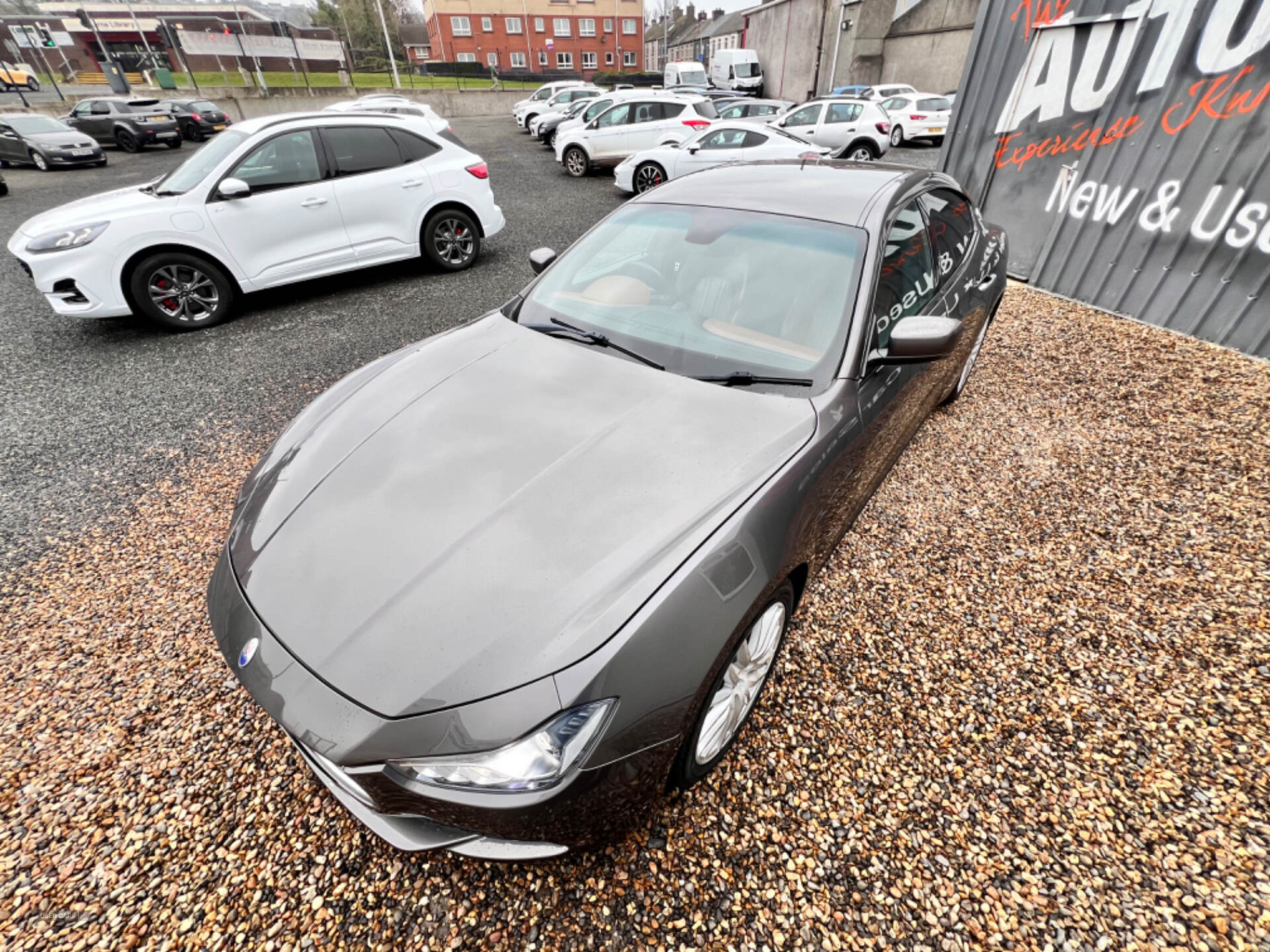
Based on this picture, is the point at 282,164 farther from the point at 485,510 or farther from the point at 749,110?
the point at 749,110

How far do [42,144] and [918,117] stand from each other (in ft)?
76.6

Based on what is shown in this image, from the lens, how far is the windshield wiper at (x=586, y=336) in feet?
7.21

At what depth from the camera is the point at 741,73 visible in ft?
104

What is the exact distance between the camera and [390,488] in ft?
5.70

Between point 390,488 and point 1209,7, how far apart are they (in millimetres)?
6837

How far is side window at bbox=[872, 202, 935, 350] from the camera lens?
2.21m

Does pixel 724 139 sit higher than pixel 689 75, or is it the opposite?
pixel 689 75

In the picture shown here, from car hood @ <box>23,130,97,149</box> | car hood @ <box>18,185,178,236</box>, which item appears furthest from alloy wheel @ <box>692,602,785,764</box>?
car hood @ <box>23,130,97,149</box>

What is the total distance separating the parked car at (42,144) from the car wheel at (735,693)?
21560mm

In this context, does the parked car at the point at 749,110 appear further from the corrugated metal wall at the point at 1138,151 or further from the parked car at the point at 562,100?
the corrugated metal wall at the point at 1138,151

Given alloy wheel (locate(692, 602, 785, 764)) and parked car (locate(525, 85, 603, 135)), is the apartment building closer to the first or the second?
parked car (locate(525, 85, 603, 135))

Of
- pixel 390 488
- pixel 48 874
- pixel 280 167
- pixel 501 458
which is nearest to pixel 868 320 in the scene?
pixel 501 458

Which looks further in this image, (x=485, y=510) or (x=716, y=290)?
(x=716, y=290)

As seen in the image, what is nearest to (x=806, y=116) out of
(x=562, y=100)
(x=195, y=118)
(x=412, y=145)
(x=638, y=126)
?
(x=638, y=126)
